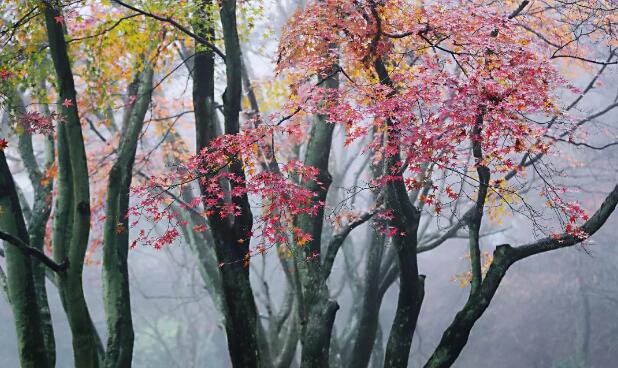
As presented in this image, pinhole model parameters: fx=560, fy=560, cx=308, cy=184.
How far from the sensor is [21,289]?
5.40 m

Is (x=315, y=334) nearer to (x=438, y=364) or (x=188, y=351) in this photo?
(x=438, y=364)

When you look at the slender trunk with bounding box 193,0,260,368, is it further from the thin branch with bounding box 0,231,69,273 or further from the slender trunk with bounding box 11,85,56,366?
the slender trunk with bounding box 11,85,56,366

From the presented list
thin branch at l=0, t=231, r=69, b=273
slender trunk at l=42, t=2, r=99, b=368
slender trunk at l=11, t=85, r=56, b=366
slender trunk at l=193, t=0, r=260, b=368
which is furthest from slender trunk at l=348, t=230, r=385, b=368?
thin branch at l=0, t=231, r=69, b=273

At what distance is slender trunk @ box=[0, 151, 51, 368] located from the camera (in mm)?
5215

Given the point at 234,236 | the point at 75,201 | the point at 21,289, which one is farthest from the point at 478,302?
the point at 21,289

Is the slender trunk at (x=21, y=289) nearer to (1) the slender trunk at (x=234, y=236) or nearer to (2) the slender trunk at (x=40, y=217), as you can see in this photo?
(2) the slender trunk at (x=40, y=217)

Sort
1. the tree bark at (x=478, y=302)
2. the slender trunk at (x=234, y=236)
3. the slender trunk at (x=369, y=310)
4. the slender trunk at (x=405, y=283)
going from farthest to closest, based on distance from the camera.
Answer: the slender trunk at (x=369, y=310) → the slender trunk at (x=405, y=283) → the tree bark at (x=478, y=302) → the slender trunk at (x=234, y=236)

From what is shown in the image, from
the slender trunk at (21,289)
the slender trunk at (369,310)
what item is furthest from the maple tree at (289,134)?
the slender trunk at (369,310)

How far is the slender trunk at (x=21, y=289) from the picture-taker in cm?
521

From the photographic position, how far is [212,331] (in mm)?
24438

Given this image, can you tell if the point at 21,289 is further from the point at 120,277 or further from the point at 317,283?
the point at 317,283

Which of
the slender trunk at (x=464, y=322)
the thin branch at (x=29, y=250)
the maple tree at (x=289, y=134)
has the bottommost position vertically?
the slender trunk at (x=464, y=322)

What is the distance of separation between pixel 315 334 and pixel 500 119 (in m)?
3.35

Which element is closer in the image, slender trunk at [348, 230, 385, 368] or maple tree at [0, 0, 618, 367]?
maple tree at [0, 0, 618, 367]
